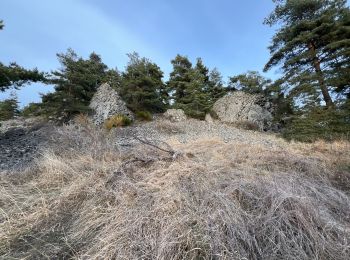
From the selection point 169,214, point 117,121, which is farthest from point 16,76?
point 169,214

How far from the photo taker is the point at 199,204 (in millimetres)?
2139

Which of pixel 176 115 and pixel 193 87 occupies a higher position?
pixel 193 87

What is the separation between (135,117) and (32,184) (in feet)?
33.4

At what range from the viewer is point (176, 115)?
13422 millimetres

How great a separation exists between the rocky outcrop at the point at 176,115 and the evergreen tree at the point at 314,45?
548 centimetres

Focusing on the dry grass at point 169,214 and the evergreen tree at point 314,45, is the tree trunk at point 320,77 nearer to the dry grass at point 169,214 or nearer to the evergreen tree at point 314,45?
the evergreen tree at point 314,45

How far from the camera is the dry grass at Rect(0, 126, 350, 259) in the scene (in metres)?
1.69

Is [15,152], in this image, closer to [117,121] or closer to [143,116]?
[117,121]

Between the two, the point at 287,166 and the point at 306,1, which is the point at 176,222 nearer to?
the point at 287,166

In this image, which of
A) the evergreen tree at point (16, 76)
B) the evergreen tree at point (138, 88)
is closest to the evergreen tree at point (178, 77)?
the evergreen tree at point (138, 88)

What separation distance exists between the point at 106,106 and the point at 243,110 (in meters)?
7.65

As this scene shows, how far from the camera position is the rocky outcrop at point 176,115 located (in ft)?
43.1

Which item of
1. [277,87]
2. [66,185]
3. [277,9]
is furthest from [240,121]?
[66,185]

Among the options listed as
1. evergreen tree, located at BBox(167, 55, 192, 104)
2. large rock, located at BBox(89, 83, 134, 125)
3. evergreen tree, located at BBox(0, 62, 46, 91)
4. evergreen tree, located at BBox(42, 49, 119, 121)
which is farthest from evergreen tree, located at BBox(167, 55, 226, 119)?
evergreen tree, located at BBox(0, 62, 46, 91)
